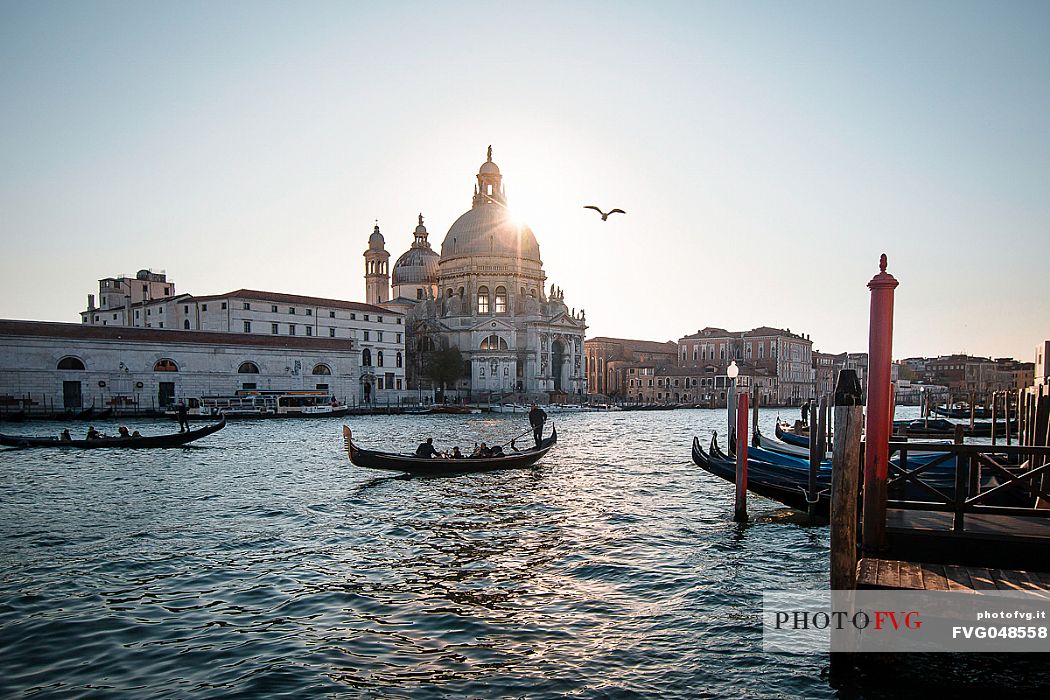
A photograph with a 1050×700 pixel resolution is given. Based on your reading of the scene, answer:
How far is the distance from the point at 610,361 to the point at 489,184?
89.9ft

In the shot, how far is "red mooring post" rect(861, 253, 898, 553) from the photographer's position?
19.9 feet

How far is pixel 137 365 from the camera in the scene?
4059 cm

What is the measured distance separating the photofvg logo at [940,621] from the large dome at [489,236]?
66.8 metres

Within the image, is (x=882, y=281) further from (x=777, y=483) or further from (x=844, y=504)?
(x=777, y=483)

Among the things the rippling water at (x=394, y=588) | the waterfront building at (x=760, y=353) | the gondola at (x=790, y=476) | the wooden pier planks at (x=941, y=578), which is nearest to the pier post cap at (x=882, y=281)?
the wooden pier planks at (x=941, y=578)

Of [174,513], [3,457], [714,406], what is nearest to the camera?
[174,513]

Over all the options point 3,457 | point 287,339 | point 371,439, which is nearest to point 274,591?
point 3,457

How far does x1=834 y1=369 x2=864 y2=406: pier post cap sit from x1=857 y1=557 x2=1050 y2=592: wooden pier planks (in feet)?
4.15

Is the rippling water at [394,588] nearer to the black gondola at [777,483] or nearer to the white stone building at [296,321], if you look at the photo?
the black gondola at [777,483]

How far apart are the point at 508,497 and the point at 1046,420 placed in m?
8.73

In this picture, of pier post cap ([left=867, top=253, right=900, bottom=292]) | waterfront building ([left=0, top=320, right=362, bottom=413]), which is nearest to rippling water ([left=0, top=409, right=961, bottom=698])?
pier post cap ([left=867, top=253, right=900, bottom=292])

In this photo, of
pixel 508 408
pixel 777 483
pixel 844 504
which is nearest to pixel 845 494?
pixel 844 504

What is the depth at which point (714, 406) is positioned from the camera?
76750 millimetres

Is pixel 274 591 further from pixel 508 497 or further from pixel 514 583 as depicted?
pixel 508 497
